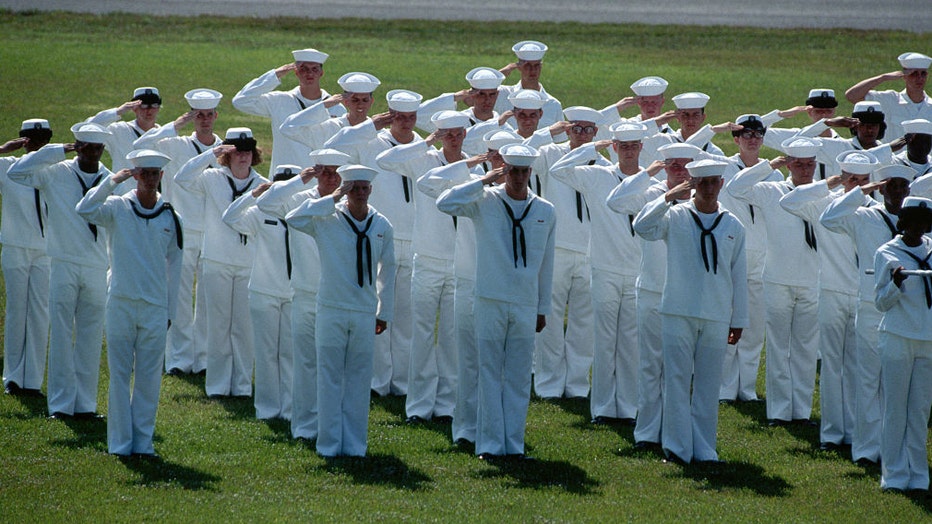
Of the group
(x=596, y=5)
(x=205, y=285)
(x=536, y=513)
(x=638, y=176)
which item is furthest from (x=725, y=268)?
(x=596, y=5)

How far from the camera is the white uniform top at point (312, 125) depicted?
1595 cm

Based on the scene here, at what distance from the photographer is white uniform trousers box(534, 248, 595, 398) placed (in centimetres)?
1595

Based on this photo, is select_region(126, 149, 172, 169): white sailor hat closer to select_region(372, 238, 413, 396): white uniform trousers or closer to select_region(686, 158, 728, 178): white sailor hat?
select_region(372, 238, 413, 396): white uniform trousers

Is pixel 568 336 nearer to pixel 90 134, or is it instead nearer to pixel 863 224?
pixel 863 224

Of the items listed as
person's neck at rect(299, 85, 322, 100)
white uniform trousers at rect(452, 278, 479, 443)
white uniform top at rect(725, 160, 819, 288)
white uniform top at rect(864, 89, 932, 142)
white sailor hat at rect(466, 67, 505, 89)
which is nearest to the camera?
white uniform trousers at rect(452, 278, 479, 443)

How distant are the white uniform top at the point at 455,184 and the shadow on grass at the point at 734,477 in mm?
2762

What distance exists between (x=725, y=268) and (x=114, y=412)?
582 centimetres

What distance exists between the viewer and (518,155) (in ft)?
43.3

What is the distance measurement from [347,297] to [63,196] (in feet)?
11.1

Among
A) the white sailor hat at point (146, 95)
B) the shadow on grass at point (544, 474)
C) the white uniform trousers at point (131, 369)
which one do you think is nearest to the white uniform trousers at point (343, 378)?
the shadow on grass at point (544, 474)

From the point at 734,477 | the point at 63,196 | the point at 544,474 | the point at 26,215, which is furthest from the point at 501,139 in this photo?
the point at 26,215

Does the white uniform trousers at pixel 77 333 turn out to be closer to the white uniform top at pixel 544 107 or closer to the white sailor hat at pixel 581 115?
the white sailor hat at pixel 581 115

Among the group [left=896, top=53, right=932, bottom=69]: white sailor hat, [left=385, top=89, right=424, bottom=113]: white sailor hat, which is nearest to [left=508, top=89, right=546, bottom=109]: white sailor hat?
[left=385, top=89, right=424, bottom=113]: white sailor hat

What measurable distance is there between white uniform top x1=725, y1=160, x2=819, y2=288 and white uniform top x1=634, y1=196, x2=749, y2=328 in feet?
5.54
